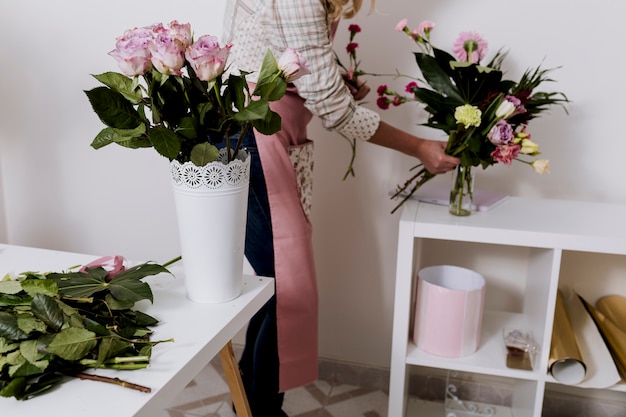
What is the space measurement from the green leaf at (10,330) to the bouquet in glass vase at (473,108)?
100 centimetres

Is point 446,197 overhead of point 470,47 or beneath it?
beneath

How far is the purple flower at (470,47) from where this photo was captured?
146 centimetres

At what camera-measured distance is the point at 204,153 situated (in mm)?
849

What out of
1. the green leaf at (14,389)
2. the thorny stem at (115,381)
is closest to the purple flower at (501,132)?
the thorny stem at (115,381)

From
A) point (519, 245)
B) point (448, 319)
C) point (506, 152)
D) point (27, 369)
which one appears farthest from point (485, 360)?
point (27, 369)

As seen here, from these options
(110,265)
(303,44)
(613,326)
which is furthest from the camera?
(613,326)

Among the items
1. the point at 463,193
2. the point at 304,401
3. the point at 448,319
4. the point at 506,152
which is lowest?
the point at 304,401

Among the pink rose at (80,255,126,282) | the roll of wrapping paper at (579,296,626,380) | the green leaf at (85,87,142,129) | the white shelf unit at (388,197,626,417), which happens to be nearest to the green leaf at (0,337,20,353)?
the pink rose at (80,255,126,282)

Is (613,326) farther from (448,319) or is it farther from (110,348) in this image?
(110,348)

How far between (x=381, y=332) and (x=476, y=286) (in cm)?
51

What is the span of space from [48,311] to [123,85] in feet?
1.08

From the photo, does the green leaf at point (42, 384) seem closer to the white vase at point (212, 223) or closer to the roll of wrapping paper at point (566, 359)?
the white vase at point (212, 223)

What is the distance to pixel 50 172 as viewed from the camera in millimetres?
2174

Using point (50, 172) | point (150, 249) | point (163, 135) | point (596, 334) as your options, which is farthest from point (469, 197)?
point (50, 172)
